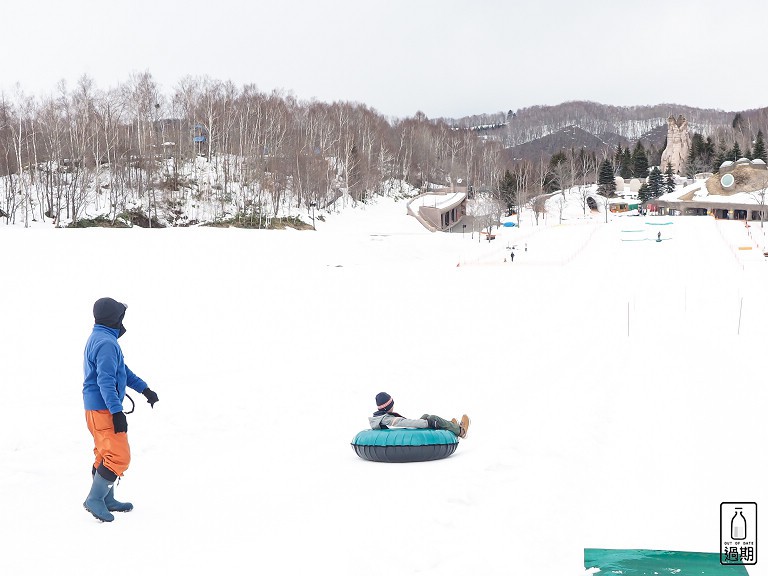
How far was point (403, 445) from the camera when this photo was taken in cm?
733

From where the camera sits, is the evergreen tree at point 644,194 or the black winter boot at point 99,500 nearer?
the black winter boot at point 99,500

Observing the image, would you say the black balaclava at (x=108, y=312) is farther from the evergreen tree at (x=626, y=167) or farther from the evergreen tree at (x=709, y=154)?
the evergreen tree at (x=709, y=154)

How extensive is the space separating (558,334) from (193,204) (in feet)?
152

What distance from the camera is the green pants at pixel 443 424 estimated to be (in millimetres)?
7712

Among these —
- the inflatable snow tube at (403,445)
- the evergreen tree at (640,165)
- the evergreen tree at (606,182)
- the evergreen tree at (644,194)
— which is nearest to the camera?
the inflatable snow tube at (403,445)

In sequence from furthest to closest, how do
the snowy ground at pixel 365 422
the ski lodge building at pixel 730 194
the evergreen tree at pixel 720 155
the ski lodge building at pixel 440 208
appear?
the evergreen tree at pixel 720 155 → the ski lodge building at pixel 730 194 → the ski lodge building at pixel 440 208 → the snowy ground at pixel 365 422

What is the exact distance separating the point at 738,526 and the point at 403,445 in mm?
3207

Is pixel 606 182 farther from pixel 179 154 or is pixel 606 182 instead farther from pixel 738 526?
pixel 738 526

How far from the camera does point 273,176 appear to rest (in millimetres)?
59250

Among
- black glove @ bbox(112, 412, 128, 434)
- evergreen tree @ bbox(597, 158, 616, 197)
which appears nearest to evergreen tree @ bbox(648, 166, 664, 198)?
evergreen tree @ bbox(597, 158, 616, 197)

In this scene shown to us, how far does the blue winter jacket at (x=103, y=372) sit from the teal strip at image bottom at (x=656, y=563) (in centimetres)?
385

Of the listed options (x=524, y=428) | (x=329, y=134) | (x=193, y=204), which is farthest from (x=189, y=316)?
(x=329, y=134)

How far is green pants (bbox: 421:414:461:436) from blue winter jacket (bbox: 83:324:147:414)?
341 centimetres

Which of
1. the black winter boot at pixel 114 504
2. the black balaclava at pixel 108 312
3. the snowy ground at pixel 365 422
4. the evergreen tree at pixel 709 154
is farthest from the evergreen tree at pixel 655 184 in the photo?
the black winter boot at pixel 114 504
